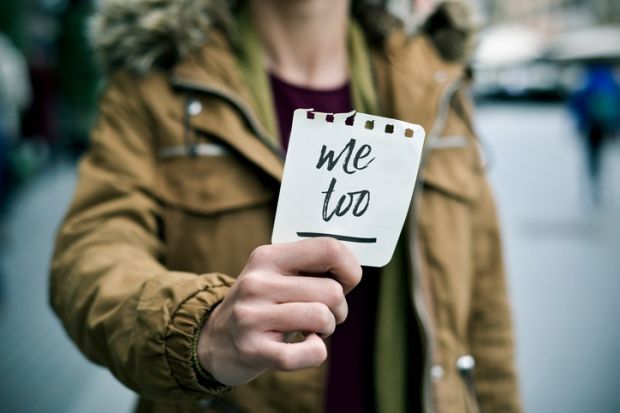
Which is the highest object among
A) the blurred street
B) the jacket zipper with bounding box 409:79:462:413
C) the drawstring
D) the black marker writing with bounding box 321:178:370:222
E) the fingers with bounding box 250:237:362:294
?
the drawstring

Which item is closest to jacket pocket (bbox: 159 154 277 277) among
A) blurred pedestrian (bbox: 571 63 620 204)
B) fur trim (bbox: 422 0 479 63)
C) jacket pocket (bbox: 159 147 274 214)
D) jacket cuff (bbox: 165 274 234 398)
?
jacket pocket (bbox: 159 147 274 214)

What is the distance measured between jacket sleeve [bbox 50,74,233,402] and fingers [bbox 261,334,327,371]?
16cm

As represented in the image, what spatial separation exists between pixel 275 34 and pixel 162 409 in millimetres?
811

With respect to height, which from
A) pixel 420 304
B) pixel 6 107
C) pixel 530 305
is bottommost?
pixel 530 305

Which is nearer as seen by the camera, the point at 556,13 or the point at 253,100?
the point at 253,100

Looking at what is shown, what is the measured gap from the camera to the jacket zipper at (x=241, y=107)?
1.34 m

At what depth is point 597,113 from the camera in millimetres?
8750

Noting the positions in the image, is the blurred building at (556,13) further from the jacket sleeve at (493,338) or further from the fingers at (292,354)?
the fingers at (292,354)

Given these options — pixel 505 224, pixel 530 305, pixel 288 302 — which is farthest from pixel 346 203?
pixel 505 224

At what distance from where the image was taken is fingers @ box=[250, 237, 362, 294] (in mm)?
828

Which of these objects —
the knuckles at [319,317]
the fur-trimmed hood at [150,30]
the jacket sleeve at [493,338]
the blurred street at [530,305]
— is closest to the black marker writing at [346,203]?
the knuckles at [319,317]

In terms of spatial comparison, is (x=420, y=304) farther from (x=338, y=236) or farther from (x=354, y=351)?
(x=338, y=236)

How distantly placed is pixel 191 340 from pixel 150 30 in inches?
29.4

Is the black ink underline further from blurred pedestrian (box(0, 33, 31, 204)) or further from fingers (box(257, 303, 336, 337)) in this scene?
blurred pedestrian (box(0, 33, 31, 204))
